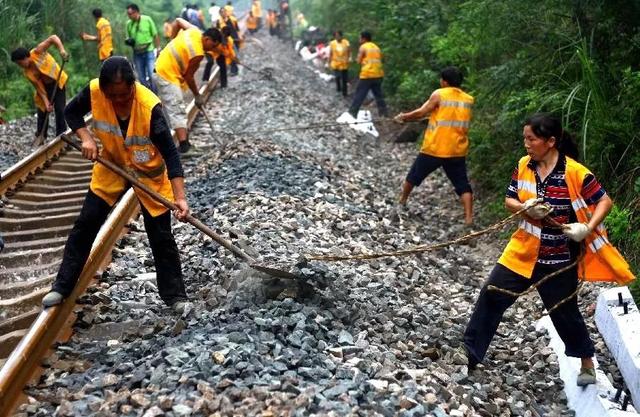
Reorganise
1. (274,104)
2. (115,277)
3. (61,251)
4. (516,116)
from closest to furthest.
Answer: (115,277) → (61,251) → (516,116) → (274,104)

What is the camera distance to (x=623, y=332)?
4.55m

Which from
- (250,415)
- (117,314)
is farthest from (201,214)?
(250,415)

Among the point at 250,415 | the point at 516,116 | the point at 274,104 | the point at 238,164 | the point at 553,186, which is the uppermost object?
the point at 553,186

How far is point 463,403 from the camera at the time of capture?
3.88m

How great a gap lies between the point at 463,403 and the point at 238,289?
168cm

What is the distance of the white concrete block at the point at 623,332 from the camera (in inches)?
167

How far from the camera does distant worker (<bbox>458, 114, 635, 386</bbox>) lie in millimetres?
3898

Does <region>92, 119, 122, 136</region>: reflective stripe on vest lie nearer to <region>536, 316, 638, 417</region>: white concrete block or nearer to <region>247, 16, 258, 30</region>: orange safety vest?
<region>536, 316, 638, 417</region>: white concrete block

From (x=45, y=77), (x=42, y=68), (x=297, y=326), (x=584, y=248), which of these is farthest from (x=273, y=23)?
(x=584, y=248)

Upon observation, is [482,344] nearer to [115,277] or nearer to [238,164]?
[115,277]

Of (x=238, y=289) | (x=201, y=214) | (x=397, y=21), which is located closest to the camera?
(x=238, y=289)

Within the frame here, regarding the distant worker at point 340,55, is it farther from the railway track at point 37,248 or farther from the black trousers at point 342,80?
the railway track at point 37,248

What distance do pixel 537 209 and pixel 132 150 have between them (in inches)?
101

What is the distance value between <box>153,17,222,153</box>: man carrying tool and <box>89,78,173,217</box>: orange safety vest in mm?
4120
